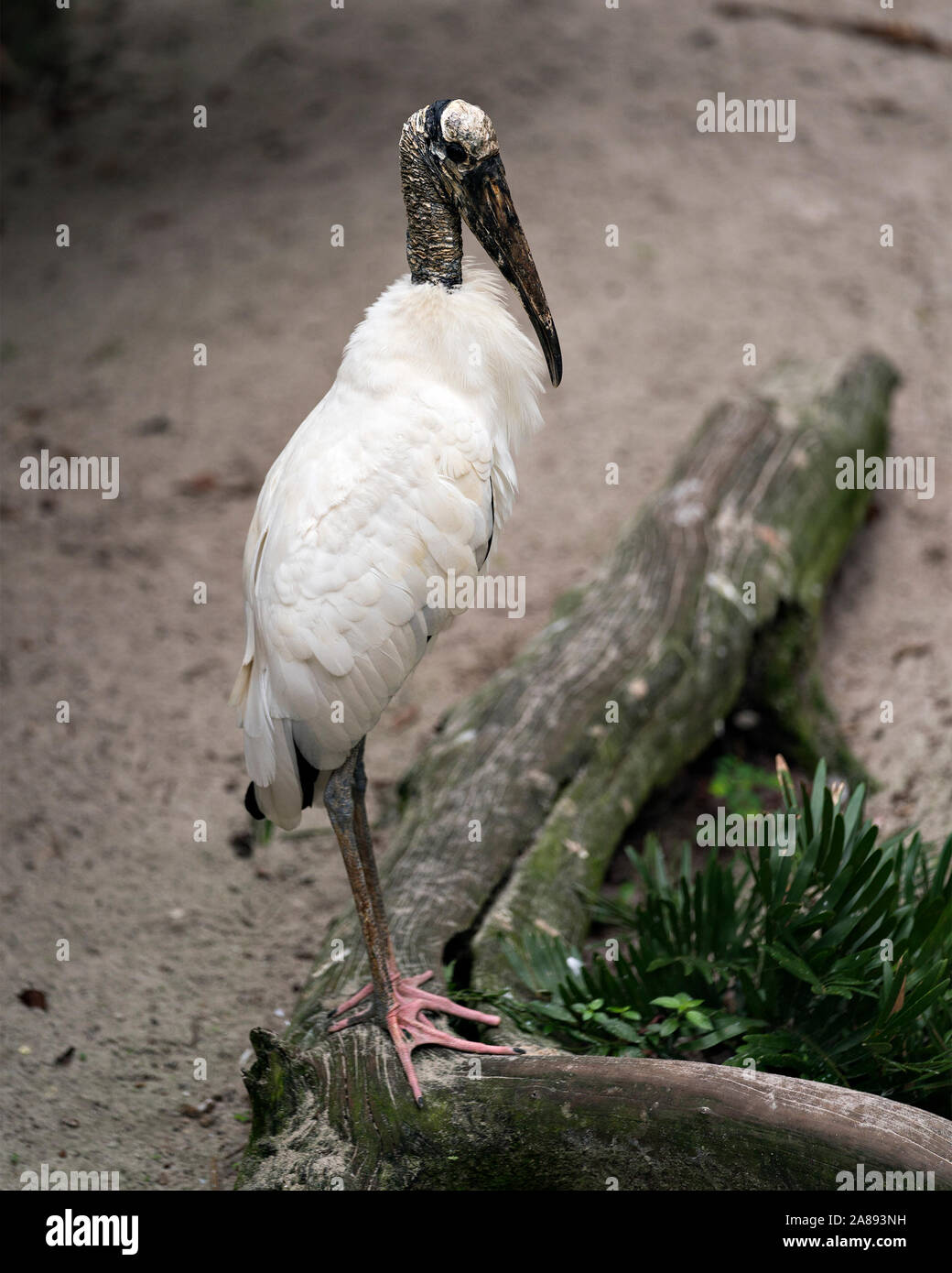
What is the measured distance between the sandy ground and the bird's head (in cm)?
221

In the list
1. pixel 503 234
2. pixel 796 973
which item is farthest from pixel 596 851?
pixel 503 234

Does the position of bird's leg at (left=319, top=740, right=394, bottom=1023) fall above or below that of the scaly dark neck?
below

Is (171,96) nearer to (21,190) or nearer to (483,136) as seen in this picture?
(21,190)

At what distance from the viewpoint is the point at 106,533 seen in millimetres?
6172

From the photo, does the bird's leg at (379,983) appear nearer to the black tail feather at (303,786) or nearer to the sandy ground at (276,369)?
the black tail feather at (303,786)

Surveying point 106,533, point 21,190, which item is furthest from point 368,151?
point 106,533

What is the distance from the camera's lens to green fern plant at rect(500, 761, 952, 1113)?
2.86m

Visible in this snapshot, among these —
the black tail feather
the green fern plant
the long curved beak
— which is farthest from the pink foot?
the long curved beak

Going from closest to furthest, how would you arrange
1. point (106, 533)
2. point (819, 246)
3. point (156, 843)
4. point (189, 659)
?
point (156, 843) → point (189, 659) → point (106, 533) → point (819, 246)

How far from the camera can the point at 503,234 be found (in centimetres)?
307

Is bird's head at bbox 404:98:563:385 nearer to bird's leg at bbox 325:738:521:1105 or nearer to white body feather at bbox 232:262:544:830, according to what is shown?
white body feather at bbox 232:262:544:830

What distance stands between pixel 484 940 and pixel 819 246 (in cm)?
587

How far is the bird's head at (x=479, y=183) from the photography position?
2.93 meters

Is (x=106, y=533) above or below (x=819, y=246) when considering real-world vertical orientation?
below
